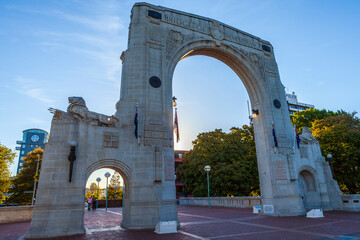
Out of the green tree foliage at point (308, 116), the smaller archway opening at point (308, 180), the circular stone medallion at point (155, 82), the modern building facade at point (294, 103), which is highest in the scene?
the modern building facade at point (294, 103)

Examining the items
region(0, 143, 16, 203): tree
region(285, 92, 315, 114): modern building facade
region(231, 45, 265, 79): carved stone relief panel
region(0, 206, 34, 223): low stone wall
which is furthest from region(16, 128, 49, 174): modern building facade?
region(231, 45, 265, 79): carved stone relief panel

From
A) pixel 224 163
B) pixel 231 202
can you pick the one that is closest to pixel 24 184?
pixel 224 163

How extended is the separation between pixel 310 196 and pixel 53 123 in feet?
62.3

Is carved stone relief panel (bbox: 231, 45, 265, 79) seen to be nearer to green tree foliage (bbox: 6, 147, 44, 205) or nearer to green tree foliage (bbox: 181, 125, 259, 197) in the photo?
green tree foliage (bbox: 181, 125, 259, 197)

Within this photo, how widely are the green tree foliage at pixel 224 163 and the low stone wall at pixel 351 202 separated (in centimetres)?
1125

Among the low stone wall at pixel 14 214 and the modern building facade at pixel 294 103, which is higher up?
the modern building facade at pixel 294 103

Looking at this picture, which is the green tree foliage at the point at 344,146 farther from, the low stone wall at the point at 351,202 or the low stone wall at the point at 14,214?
the low stone wall at the point at 14,214

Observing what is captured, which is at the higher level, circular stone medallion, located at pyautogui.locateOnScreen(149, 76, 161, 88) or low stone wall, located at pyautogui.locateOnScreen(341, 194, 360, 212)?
circular stone medallion, located at pyautogui.locateOnScreen(149, 76, 161, 88)

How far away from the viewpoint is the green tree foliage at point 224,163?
92.0 ft

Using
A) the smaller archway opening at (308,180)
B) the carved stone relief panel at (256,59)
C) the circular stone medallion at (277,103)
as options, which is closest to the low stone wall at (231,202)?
the smaller archway opening at (308,180)

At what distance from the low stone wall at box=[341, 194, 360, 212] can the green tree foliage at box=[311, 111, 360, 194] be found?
753 centimetres

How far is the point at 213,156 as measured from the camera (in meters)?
30.9

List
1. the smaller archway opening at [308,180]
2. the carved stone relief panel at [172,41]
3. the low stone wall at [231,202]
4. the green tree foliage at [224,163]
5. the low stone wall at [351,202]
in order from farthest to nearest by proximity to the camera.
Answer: the green tree foliage at [224,163] → the low stone wall at [231,202] → the smaller archway opening at [308,180] → the low stone wall at [351,202] → the carved stone relief panel at [172,41]

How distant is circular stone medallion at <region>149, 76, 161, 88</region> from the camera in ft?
45.9
